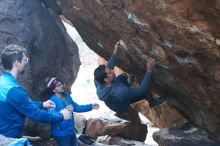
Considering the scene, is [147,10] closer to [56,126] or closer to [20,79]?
[56,126]

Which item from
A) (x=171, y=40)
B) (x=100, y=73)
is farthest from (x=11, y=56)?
(x=100, y=73)

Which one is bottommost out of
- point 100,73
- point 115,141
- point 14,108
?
point 115,141

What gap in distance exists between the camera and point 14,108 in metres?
5.86

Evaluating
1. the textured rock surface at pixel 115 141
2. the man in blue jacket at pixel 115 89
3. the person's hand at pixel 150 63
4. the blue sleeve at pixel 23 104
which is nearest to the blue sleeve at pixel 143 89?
the man in blue jacket at pixel 115 89

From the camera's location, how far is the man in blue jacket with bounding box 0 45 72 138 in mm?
5712

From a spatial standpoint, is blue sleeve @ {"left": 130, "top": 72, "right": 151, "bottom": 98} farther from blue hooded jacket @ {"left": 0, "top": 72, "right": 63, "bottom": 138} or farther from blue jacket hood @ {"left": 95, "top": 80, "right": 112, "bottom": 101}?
blue hooded jacket @ {"left": 0, "top": 72, "right": 63, "bottom": 138}

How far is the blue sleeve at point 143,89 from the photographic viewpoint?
27.4 feet

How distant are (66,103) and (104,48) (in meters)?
3.38

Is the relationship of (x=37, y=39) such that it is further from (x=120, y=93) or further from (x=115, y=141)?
(x=115, y=141)

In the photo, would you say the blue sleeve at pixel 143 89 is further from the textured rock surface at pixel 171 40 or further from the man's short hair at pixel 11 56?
the man's short hair at pixel 11 56

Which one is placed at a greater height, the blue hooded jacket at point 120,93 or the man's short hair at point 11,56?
the man's short hair at point 11,56

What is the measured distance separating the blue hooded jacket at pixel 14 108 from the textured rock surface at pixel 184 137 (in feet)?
18.6

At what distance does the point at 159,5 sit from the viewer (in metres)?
6.85

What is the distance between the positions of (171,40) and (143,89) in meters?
1.40
